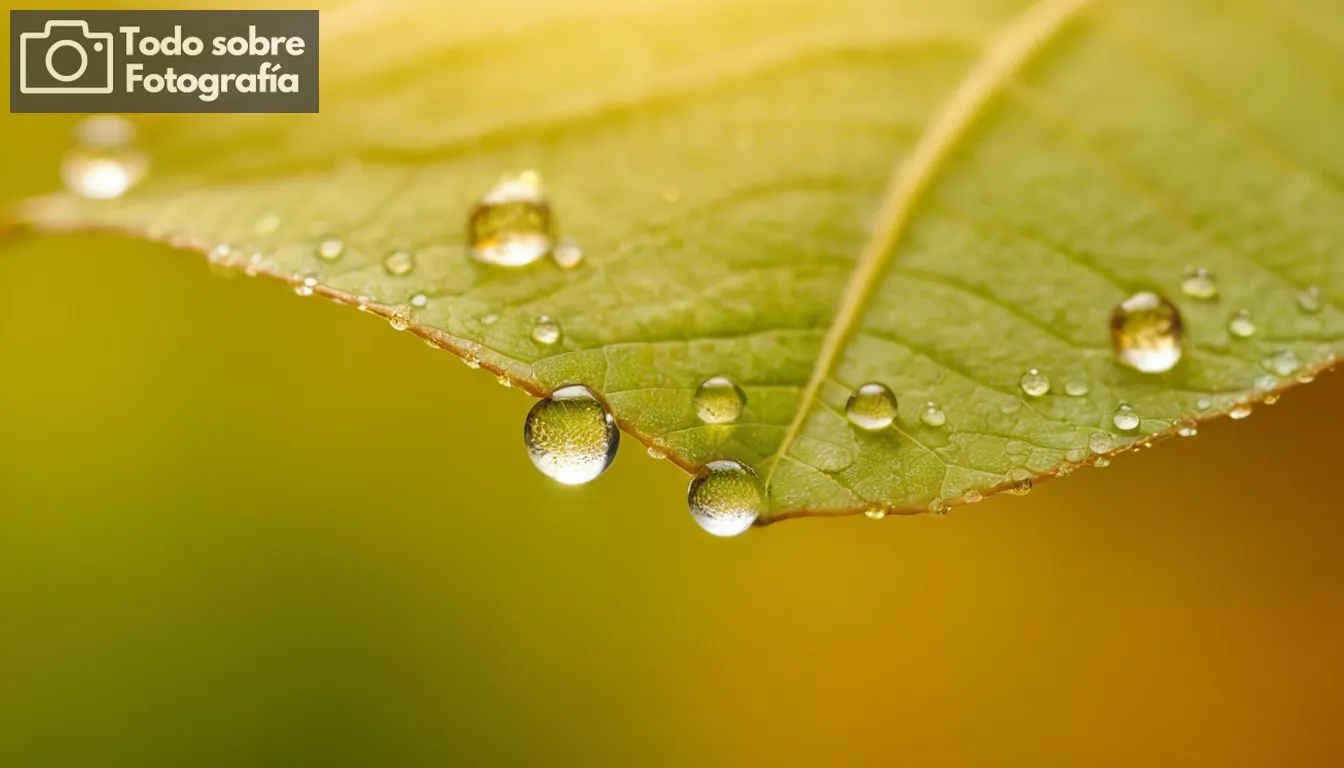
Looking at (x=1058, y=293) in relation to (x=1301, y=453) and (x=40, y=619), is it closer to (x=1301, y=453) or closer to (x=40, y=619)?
(x=1301, y=453)

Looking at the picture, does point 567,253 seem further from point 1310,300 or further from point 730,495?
point 1310,300

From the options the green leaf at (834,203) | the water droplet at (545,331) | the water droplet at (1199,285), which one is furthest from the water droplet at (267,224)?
the water droplet at (1199,285)

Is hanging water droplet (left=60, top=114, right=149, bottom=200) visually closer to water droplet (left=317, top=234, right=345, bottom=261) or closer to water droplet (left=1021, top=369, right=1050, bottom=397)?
water droplet (left=317, top=234, right=345, bottom=261)

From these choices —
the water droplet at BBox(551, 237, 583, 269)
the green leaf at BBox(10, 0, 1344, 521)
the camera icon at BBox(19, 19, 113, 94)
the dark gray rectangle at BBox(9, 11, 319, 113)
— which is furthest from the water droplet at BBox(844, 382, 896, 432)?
the camera icon at BBox(19, 19, 113, 94)

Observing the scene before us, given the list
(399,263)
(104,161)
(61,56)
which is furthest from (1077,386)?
(61,56)

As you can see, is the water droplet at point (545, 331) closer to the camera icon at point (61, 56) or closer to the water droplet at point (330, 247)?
the water droplet at point (330, 247)
